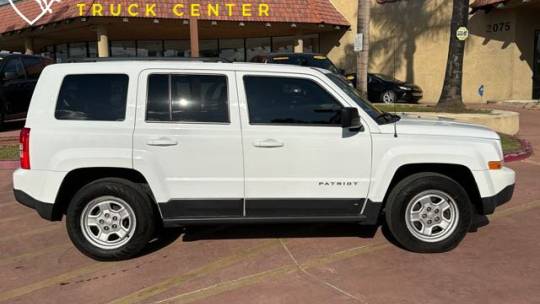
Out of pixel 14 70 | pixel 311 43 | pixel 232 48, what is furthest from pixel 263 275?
pixel 232 48

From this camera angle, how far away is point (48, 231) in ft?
18.7

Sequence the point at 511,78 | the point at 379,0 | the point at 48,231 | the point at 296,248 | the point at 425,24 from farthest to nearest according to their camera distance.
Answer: the point at 379,0 < the point at 425,24 < the point at 511,78 < the point at 48,231 < the point at 296,248

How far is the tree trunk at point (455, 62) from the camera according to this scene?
1319cm

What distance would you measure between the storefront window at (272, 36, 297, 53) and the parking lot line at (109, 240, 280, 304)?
21.7 meters

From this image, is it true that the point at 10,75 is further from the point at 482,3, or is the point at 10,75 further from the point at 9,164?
the point at 482,3

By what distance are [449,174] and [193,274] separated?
101 inches

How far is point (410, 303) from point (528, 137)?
9.76 m

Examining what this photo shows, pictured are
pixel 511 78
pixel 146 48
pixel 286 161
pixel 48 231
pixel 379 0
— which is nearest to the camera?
pixel 286 161

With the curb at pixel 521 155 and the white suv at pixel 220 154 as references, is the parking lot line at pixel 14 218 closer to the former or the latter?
the white suv at pixel 220 154

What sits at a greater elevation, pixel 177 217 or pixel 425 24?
pixel 425 24

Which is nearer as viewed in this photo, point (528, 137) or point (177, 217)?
point (177, 217)

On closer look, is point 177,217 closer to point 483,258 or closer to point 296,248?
point 296,248

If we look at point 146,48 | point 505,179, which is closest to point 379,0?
point 146,48

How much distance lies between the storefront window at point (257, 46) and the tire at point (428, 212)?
22.7 metres
